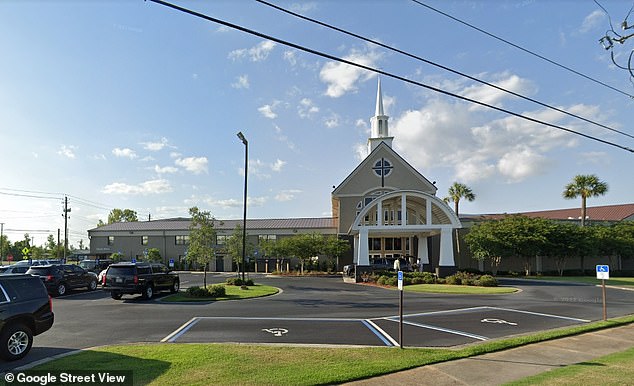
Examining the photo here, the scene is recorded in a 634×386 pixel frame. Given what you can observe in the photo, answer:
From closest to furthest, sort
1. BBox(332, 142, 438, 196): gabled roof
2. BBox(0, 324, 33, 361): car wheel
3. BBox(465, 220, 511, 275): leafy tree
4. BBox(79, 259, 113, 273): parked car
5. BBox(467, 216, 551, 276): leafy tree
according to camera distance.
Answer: BBox(0, 324, 33, 361): car wheel → BBox(79, 259, 113, 273): parked car → BBox(467, 216, 551, 276): leafy tree → BBox(465, 220, 511, 275): leafy tree → BBox(332, 142, 438, 196): gabled roof

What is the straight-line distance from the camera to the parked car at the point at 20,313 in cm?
883

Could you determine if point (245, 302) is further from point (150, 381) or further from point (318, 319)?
point (150, 381)

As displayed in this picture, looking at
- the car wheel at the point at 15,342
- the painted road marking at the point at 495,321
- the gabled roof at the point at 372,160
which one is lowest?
the painted road marking at the point at 495,321

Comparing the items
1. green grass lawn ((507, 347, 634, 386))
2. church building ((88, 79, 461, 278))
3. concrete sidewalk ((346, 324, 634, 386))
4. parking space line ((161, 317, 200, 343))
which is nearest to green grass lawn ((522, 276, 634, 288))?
church building ((88, 79, 461, 278))

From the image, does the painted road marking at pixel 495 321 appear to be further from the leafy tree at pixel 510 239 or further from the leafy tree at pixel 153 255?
the leafy tree at pixel 153 255

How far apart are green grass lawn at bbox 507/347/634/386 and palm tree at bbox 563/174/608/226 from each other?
1890 inches

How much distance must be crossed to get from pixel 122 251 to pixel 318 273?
3138 cm

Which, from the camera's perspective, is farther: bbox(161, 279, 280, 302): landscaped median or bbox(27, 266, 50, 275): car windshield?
bbox(27, 266, 50, 275): car windshield

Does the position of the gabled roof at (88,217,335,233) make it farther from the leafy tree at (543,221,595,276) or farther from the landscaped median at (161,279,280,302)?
the landscaped median at (161,279,280,302)

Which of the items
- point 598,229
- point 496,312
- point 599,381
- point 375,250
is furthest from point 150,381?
point 598,229

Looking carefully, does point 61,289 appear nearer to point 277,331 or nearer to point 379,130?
point 277,331

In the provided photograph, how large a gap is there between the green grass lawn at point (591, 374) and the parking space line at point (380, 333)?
3.42 m

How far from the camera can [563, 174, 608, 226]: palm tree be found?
50.2 meters

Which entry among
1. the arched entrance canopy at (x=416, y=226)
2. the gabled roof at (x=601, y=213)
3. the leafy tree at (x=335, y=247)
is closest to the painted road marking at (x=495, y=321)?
the arched entrance canopy at (x=416, y=226)
